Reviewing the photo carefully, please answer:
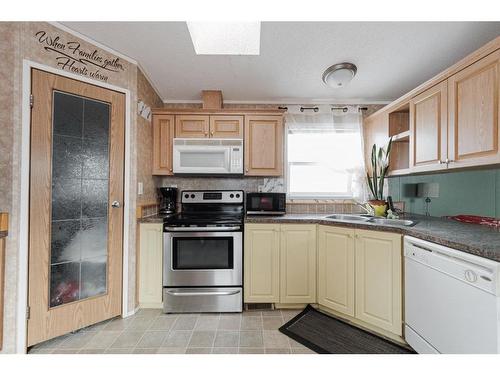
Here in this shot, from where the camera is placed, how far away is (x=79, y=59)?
5.74 ft

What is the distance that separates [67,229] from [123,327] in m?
0.96

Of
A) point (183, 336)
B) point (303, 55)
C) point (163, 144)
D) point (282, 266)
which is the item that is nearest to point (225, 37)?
point (303, 55)

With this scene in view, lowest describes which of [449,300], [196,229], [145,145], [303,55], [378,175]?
[449,300]

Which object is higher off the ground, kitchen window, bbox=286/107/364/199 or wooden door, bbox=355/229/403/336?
kitchen window, bbox=286/107/364/199

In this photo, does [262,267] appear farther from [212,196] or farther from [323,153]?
[323,153]

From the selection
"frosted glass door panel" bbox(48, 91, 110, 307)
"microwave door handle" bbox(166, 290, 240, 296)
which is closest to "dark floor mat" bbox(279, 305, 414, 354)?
"microwave door handle" bbox(166, 290, 240, 296)

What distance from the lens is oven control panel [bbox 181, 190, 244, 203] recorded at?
2.62m

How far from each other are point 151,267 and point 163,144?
1.35 m

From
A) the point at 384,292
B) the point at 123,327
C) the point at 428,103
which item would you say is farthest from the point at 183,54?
the point at 384,292

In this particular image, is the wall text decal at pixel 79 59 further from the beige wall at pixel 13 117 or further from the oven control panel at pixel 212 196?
the oven control panel at pixel 212 196

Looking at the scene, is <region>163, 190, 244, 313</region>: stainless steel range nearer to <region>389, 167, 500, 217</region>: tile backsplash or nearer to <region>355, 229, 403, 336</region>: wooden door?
<region>355, 229, 403, 336</region>: wooden door

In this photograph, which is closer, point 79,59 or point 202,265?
point 79,59

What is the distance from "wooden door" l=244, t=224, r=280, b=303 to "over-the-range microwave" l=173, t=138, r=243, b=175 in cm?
81

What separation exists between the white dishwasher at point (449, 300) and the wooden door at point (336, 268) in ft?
1.36
